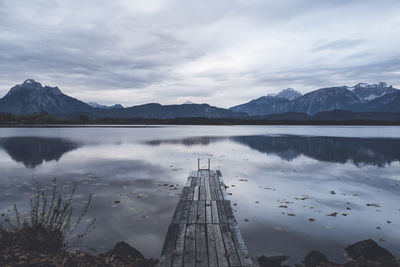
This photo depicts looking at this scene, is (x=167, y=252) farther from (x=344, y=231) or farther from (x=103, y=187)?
(x=103, y=187)

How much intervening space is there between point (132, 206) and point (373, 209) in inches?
691

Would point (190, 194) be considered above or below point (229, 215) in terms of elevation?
below

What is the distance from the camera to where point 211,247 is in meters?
9.69

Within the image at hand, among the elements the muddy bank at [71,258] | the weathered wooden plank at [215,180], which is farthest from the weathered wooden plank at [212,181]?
the muddy bank at [71,258]

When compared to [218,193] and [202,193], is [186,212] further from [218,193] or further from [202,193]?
[218,193]

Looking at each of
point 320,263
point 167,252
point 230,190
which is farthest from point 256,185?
point 167,252

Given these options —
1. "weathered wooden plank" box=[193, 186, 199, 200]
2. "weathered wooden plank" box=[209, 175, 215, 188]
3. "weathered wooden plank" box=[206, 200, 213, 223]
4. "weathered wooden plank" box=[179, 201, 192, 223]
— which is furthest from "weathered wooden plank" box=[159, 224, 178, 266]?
"weathered wooden plank" box=[209, 175, 215, 188]

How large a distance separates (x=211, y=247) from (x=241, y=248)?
1.20m

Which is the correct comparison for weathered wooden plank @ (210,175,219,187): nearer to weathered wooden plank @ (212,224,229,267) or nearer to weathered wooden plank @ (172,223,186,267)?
weathered wooden plank @ (212,224,229,267)

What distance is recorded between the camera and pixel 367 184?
25578 mm

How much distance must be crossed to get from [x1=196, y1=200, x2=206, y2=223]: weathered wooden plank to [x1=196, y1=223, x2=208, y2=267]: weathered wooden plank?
0.61 meters

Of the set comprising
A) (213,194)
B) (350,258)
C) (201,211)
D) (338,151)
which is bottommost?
(350,258)

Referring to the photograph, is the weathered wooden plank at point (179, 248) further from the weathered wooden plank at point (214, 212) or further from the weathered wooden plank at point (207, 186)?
the weathered wooden plank at point (207, 186)

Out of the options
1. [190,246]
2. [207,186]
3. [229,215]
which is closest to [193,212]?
[229,215]
